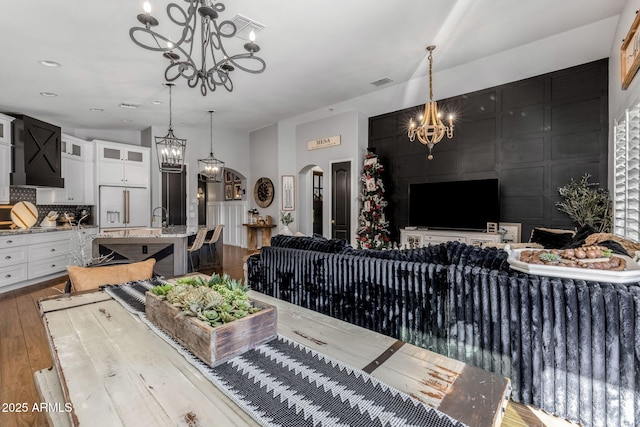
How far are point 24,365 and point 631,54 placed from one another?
567 cm

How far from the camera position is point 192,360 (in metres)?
1.00

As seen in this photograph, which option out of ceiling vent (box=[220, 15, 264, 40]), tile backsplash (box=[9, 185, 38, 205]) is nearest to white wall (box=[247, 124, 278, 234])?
ceiling vent (box=[220, 15, 264, 40])

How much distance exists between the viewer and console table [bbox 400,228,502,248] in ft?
15.8

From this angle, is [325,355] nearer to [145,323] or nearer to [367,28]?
[145,323]

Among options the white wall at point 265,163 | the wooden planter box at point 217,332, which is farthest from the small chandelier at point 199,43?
the white wall at point 265,163

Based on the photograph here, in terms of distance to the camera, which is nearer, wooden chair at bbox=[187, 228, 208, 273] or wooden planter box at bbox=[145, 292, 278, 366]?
wooden planter box at bbox=[145, 292, 278, 366]

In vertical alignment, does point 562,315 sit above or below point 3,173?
below

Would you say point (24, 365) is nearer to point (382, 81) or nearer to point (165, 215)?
point (165, 215)

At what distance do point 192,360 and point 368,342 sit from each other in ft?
2.10

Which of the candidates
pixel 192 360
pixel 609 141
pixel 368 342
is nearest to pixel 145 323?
pixel 192 360

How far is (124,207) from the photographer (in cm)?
673

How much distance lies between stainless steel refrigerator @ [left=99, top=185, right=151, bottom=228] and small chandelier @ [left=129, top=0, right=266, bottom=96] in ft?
11.3

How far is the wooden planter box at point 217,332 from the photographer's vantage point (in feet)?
3.24

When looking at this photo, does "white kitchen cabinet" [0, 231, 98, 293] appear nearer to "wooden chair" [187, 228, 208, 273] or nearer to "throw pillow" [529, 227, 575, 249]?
"wooden chair" [187, 228, 208, 273]
